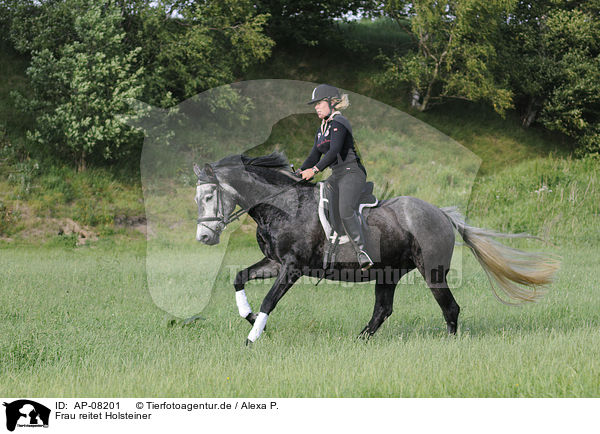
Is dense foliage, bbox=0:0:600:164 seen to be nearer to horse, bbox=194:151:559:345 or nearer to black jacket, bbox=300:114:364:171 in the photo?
horse, bbox=194:151:559:345

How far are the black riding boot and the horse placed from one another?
22cm

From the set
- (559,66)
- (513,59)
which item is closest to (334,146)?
(513,59)

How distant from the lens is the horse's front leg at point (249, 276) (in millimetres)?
7199

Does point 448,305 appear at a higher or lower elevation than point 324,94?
lower

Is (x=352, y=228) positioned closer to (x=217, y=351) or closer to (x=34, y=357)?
(x=217, y=351)

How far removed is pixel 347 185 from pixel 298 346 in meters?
2.09

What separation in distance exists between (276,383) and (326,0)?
26.7 meters

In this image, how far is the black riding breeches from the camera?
6906 mm

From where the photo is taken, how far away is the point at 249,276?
7352mm

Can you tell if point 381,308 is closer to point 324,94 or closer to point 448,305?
point 448,305

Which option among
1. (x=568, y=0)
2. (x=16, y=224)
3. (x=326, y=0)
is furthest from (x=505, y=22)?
(x=16, y=224)

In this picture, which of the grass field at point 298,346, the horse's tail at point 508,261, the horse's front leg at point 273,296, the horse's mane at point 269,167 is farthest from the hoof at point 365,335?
the horse's mane at point 269,167
